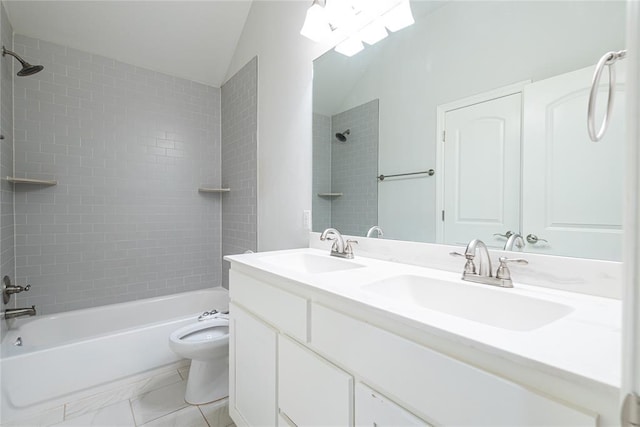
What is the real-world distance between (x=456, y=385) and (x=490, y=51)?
112 cm

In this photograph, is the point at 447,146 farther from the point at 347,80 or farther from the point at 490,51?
the point at 347,80

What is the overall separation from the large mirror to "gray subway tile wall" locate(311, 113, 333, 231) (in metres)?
0.18

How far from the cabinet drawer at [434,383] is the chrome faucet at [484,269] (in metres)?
0.44

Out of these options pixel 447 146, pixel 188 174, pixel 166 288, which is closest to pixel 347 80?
pixel 447 146

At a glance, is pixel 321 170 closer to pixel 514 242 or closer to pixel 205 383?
pixel 514 242

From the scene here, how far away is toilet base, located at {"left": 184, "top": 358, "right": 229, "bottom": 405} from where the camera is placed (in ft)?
5.81

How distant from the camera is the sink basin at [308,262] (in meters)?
1.46

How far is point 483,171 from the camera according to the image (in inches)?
42.9

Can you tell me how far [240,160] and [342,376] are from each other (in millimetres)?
2245

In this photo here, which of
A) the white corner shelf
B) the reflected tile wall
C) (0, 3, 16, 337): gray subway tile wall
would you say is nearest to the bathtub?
(0, 3, 16, 337): gray subway tile wall

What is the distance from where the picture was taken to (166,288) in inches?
108

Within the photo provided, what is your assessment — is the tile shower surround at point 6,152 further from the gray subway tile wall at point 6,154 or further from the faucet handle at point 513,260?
the faucet handle at point 513,260

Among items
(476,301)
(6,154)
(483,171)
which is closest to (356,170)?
(483,171)

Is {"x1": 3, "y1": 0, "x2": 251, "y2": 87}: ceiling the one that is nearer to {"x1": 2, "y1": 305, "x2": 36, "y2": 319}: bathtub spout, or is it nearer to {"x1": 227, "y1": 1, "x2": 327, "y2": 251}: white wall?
{"x1": 227, "y1": 1, "x2": 327, "y2": 251}: white wall
